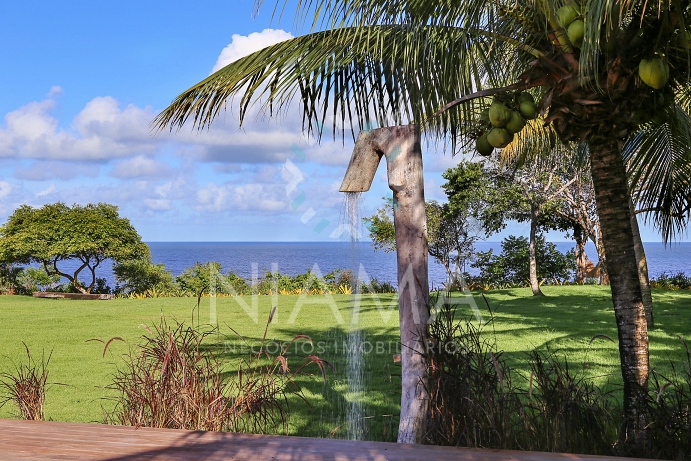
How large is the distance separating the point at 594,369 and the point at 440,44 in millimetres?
4559

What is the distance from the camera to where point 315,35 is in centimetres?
480

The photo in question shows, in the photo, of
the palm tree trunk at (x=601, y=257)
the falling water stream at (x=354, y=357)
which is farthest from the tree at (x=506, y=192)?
the falling water stream at (x=354, y=357)

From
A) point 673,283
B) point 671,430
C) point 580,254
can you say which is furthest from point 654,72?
point 580,254

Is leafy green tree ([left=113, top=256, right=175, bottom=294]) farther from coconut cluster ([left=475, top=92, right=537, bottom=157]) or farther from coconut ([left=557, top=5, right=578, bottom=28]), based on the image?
coconut ([left=557, top=5, right=578, bottom=28])

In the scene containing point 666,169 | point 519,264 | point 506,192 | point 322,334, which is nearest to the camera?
point 666,169

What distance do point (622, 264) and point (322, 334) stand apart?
7.01 metres

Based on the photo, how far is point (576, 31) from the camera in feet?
11.8

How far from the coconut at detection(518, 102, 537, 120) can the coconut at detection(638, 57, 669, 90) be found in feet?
→ 2.11

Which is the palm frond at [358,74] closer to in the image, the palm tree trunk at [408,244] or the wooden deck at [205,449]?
the palm tree trunk at [408,244]

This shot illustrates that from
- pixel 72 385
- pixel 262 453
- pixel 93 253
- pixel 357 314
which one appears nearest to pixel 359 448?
pixel 262 453

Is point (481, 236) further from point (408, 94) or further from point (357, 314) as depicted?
point (408, 94)

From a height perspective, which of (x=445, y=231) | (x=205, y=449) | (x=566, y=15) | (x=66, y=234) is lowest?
(x=205, y=449)

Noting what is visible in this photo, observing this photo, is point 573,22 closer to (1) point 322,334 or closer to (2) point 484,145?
(2) point 484,145

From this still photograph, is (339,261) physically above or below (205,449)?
above
